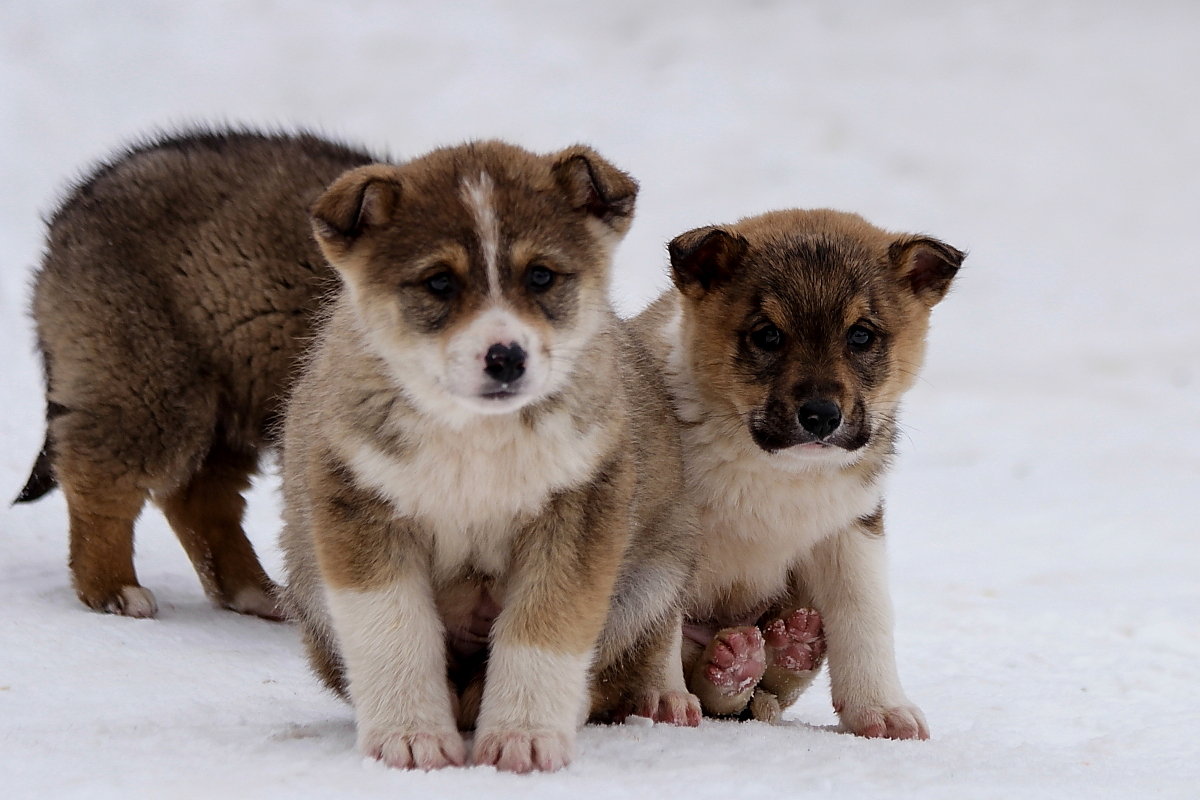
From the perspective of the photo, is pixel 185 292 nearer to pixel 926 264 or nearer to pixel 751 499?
pixel 751 499

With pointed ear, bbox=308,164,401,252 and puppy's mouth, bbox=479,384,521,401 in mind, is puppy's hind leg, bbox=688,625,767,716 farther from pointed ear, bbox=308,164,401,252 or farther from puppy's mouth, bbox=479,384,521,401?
pointed ear, bbox=308,164,401,252

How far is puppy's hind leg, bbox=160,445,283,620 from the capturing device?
6383mm

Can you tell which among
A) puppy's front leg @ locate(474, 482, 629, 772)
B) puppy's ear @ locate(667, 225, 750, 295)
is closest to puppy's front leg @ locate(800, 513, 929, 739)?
puppy's ear @ locate(667, 225, 750, 295)

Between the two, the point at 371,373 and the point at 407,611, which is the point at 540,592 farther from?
the point at 371,373

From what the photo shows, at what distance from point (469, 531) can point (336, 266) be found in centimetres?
81

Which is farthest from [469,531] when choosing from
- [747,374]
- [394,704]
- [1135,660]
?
[1135,660]

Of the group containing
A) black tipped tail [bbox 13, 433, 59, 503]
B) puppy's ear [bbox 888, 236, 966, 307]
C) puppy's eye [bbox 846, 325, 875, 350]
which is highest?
puppy's ear [bbox 888, 236, 966, 307]

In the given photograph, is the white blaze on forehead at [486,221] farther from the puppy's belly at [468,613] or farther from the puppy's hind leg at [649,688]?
the puppy's hind leg at [649,688]

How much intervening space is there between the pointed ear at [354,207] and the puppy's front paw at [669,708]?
5.52ft

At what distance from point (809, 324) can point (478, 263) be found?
1.37 m

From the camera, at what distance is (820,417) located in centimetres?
441

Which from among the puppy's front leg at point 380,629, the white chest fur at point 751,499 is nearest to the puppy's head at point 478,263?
the puppy's front leg at point 380,629

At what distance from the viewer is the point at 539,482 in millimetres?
3736

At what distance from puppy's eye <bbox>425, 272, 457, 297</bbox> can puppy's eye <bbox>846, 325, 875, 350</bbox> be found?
1529 mm
